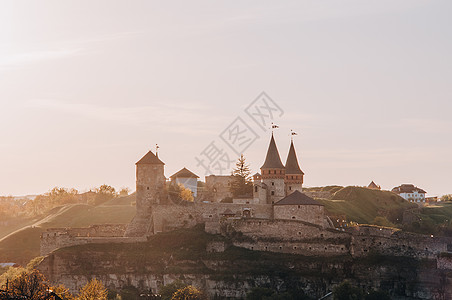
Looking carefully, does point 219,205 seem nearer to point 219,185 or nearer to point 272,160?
point 272,160

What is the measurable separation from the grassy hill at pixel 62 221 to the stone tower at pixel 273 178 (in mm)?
32161

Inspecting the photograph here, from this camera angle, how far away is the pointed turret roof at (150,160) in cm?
9075

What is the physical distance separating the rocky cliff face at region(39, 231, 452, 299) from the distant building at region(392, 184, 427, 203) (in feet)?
236

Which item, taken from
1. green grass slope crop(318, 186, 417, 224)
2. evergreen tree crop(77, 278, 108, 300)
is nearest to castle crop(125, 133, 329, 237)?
green grass slope crop(318, 186, 417, 224)

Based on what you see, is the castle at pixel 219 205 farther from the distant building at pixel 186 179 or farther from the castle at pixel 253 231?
the distant building at pixel 186 179

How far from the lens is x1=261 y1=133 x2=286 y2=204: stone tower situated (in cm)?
9244

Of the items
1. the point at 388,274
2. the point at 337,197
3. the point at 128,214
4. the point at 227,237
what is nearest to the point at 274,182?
the point at 227,237

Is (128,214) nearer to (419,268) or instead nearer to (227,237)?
(227,237)

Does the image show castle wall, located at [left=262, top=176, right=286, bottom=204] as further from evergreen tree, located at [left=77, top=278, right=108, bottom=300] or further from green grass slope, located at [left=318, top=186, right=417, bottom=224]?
evergreen tree, located at [left=77, top=278, right=108, bottom=300]

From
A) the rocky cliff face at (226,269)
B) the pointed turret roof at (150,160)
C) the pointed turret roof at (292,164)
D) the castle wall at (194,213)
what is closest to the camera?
the rocky cliff face at (226,269)

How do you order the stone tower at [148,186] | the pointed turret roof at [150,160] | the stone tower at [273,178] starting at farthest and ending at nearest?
the stone tower at [273,178], the pointed turret roof at [150,160], the stone tower at [148,186]

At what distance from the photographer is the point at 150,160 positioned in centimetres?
9088

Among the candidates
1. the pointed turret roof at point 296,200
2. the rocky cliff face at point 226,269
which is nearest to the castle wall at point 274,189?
the pointed turret roof at point 296,200

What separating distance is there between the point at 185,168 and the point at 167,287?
40158 millimetres
